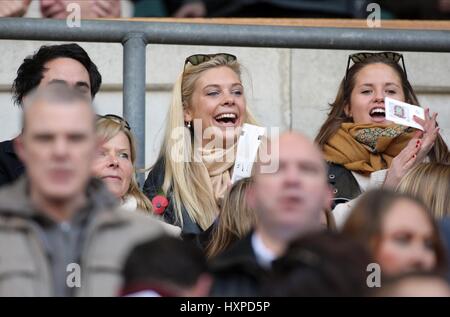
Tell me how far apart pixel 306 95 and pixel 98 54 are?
1141 mm

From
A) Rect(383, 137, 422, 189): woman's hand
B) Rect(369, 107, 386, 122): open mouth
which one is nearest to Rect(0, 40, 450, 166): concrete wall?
Rect(369, 107, 386, 122): open mouth

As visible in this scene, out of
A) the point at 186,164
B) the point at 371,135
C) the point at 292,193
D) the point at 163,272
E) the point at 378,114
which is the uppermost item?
the point at 378,114

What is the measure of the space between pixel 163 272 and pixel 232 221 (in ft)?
5.47

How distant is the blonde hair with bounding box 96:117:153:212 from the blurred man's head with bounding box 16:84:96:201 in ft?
5.87

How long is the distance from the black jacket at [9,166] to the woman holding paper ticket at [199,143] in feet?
1.99

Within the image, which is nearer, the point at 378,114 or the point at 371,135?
the point at 371,135

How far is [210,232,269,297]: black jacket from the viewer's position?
15.1 ft

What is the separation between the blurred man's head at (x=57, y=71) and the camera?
679cm

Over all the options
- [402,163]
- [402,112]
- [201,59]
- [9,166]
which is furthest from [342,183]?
[9,166]

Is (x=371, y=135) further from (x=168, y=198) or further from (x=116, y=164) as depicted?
(x=116, y=164)

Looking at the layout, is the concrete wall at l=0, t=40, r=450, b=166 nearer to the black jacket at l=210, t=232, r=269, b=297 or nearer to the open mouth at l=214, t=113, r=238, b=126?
the open mouth at l=214, t=113, r=238, b=126

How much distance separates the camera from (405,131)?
711 cm

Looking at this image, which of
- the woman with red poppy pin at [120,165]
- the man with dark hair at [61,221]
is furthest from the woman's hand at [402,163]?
the man with dark hair at [61,221]

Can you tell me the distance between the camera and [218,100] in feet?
23.6
